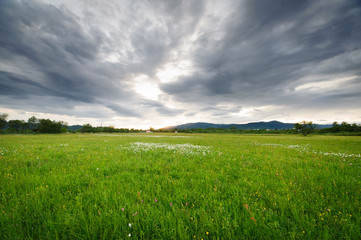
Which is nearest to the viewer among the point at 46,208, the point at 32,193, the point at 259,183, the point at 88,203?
the point at 46,208

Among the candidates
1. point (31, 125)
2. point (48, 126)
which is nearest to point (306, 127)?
point (48, 126)

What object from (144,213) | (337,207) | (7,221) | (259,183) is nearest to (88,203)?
(7,221)

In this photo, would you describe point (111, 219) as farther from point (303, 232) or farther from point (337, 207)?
point (337, 207)

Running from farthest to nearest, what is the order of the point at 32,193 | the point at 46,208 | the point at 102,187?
the point at 102,187 → the point at 32,193 → the point at 46,208

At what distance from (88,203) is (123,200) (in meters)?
0.94

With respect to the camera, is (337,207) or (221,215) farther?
(337,207)

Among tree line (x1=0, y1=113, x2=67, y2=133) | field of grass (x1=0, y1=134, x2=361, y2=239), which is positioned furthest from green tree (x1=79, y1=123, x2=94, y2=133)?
field of grass (x1=0, y1=134, x2=361, y2=239)

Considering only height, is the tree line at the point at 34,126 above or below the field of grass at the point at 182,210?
above

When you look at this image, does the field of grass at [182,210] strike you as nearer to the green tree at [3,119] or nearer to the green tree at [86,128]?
the green tree at [3,119]

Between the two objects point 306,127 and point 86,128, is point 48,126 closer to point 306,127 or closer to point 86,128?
point 86,128

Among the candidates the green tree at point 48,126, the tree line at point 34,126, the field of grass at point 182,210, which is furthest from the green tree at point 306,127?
the green tree at point 48,126

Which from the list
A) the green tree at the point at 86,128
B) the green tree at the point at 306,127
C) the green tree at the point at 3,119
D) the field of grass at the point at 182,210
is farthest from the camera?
the green tree at the point at 86,128

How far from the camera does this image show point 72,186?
4.45 meters

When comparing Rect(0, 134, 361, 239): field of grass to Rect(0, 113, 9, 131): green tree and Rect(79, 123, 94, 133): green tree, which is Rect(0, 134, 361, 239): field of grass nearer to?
Rect(0, 113, 9, 131): green tree
